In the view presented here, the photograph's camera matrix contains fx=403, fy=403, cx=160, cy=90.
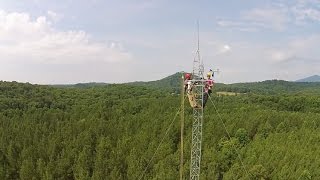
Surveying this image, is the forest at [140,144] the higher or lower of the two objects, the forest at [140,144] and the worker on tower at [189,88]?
the lower

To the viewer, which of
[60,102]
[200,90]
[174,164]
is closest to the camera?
[200,90]

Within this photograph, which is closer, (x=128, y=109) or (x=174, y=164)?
(x=174, y=164)

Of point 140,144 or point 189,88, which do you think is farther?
point 140,144

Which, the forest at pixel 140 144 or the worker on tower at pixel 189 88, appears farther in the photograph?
the forest at pixel 140 144

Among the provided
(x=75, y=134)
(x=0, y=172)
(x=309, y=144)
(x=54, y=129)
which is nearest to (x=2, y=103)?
(x=54, y=129)

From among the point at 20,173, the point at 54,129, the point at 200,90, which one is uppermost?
the point at 200,90

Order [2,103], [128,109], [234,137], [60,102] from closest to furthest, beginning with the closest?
[234,137], [2,103], [128,109], [60,102]

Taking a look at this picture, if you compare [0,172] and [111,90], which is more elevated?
[111,90]

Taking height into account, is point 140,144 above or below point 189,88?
below

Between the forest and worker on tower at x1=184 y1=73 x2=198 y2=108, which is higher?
worker on tower at x1=184 y1=73 x2=198 y2=108

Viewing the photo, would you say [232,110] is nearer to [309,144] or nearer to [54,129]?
[309,144]

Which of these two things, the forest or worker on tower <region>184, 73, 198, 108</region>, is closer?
worker on tower <region>184, 73, 198, 108</region>
